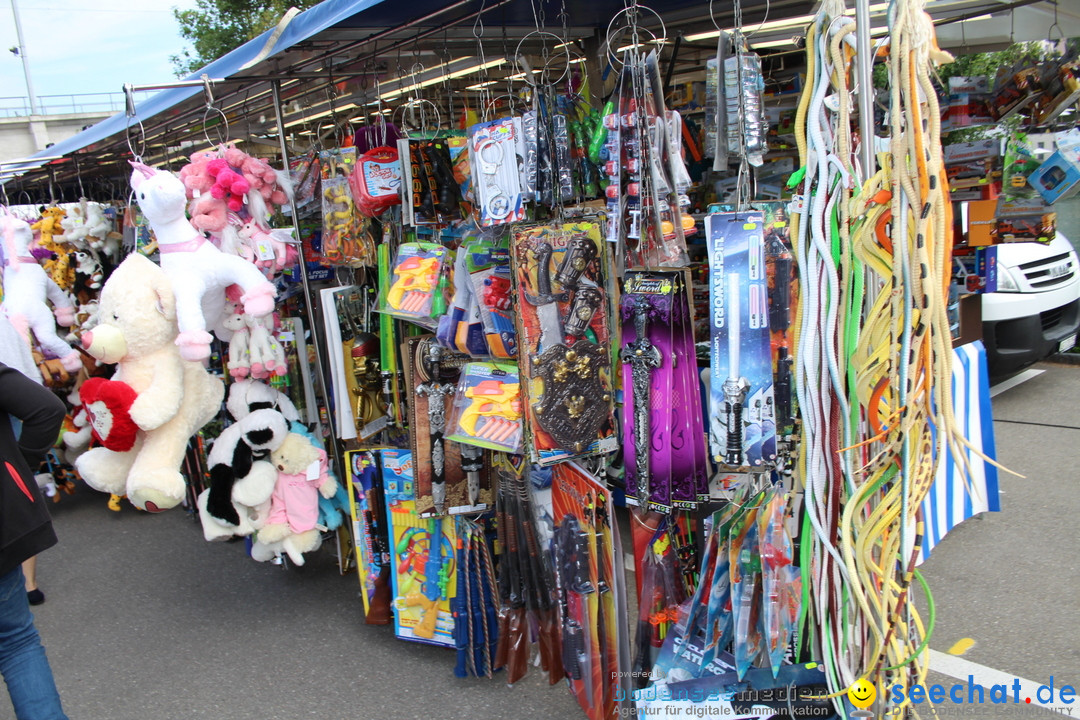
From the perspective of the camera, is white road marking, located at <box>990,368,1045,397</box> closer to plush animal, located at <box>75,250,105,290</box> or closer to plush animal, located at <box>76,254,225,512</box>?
plush animal, located at <box>76,254,225,512</box>

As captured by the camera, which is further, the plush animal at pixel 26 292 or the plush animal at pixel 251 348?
the plush animal at pixel 26 292

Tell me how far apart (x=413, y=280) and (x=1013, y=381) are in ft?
16.8

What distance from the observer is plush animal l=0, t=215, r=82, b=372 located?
3627 mm

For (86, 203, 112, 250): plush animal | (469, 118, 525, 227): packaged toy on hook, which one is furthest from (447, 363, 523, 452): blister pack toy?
(86, 203, 112, 250): plush animal

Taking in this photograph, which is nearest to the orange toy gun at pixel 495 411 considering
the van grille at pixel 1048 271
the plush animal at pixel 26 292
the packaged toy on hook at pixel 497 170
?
the packaged toy on hook at pixel 497 170

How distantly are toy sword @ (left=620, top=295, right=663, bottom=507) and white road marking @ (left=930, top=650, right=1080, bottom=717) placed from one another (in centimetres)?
116

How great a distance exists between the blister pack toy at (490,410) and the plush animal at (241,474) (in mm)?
948

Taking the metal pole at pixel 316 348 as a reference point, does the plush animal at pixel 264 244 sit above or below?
above

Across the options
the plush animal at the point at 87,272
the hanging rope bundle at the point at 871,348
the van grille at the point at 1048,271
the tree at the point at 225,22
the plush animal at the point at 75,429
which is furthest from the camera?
the tree at the point at 225,22

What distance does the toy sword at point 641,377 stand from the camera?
218cm

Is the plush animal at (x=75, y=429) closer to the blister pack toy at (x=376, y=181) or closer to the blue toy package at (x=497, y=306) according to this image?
the blister pack toy at (x=376, y=181)

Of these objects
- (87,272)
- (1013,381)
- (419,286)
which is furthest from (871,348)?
(1013,381)

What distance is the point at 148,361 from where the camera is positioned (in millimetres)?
2697

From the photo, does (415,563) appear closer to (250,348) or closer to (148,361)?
(250,348)
